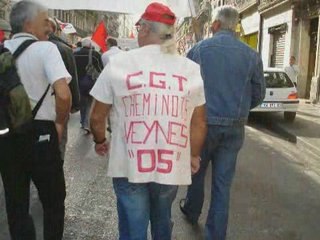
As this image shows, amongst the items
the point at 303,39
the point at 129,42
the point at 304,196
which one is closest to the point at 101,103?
the point at 304,196

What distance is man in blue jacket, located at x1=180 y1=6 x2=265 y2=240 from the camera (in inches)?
150

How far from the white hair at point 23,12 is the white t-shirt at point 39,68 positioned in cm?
8

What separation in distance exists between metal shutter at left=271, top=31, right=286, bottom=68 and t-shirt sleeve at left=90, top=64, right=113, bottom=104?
22.7 m

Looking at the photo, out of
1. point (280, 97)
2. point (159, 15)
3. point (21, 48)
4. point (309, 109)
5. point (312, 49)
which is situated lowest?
point (309, 109)

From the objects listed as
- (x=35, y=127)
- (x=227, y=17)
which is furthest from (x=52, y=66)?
(x=227, y=17)

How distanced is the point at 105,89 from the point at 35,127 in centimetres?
72

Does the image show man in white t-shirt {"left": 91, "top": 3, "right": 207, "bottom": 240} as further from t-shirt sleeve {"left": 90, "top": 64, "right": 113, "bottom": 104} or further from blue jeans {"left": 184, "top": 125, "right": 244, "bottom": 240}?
blue jeans {"left": 184, "top": 125, "right": 244, "bottom": 240}

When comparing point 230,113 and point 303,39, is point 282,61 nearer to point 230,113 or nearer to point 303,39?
point 303,39

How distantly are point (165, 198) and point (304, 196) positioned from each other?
377cm

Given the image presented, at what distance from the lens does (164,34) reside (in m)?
2.78

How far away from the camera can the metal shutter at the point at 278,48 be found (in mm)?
24609

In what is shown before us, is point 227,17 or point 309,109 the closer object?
point 227,17

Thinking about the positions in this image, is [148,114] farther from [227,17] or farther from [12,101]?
[227,17]

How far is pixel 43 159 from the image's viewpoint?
323 cm
